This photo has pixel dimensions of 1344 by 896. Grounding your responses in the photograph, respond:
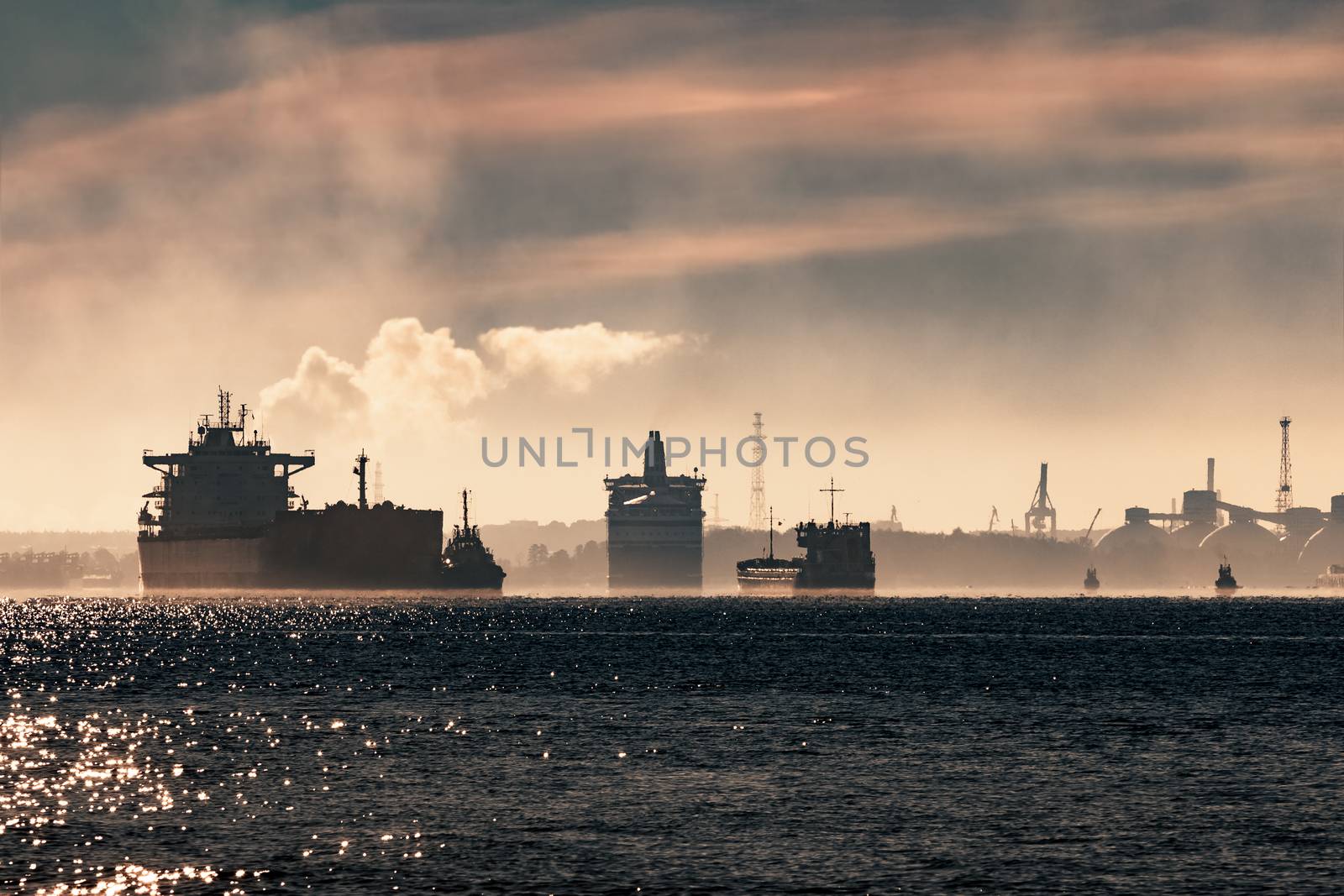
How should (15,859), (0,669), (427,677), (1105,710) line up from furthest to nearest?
(0,669), (427,677), (1105,710), (15,859)

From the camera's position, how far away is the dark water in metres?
39.9

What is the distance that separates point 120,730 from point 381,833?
29.7 metres

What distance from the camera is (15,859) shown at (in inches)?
1583

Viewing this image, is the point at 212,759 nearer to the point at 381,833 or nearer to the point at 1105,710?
the point at 381,833

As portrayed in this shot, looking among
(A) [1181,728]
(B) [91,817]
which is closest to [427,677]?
(A) [1181,728]

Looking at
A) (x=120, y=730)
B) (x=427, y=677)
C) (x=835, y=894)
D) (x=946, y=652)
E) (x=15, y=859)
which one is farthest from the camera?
(x=946, y=652)

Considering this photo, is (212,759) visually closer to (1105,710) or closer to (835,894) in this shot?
(835,894)

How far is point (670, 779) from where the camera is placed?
55625 mm

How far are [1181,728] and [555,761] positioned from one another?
27385mm

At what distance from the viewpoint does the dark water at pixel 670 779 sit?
131 feet

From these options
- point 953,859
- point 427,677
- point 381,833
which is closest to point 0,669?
point 427,677

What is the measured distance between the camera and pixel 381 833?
44.8 metres

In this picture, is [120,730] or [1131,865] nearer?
[1131,865]

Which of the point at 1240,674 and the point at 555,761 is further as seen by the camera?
the point at 1240,674
